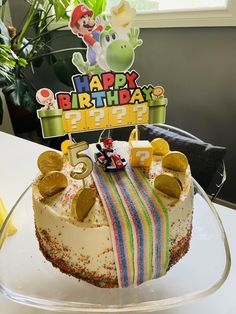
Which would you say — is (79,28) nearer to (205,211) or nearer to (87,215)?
(87,215)

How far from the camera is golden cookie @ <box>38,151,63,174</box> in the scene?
0.69 meters

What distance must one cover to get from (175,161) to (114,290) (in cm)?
31

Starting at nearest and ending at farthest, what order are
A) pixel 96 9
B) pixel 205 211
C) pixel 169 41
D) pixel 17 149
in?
pixel 205 211 < pixel 96 9 < pixel 17 149 < pixel 169 41

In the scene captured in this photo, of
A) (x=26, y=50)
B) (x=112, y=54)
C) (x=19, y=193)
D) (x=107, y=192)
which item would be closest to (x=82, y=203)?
(x=107, y=192)

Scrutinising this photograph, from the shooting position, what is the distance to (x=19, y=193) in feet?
3.34

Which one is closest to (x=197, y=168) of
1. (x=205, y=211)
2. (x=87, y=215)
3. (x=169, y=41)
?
(x=205, y=211)

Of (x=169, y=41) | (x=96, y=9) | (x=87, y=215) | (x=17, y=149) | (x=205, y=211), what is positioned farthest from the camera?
(x=169, y=41)

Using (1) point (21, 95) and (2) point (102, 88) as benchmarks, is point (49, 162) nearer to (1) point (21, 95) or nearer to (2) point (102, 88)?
→ (2) point (102, 88)

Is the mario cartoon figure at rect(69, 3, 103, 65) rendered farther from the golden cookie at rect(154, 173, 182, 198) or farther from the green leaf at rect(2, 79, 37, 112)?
the green leaf at rect(2, 79, 37, 112)

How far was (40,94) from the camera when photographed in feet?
1.92

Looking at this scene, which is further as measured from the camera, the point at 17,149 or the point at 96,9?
the point at 17,149

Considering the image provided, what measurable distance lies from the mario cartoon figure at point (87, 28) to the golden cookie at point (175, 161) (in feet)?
0.88

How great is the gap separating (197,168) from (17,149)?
76cm

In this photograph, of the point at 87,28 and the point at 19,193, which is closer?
the point at 87,28
